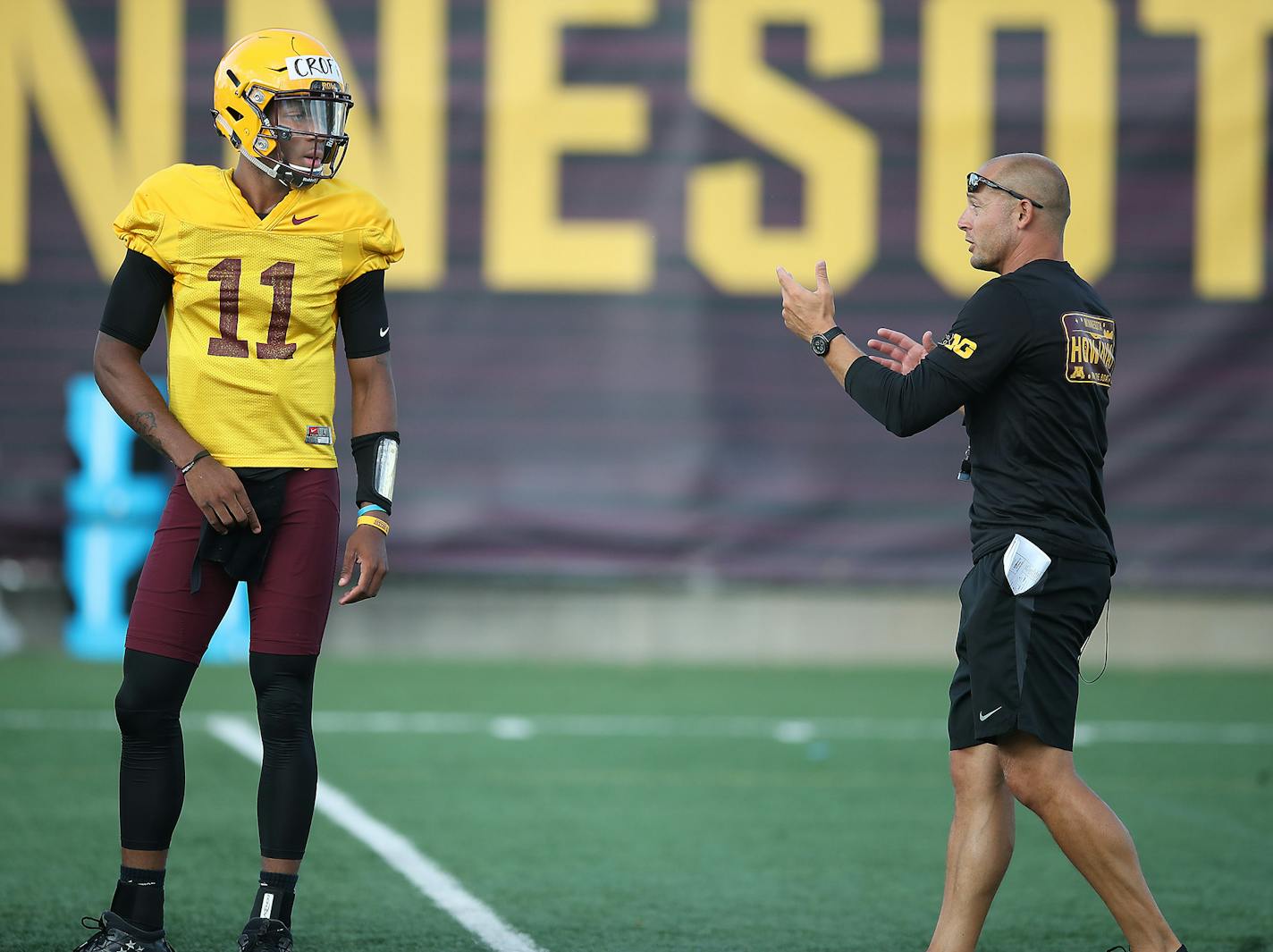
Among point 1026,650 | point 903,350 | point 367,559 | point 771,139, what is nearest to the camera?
point 1026,650

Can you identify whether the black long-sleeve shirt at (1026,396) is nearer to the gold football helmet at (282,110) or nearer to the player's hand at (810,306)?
the player's hand at (810,306)

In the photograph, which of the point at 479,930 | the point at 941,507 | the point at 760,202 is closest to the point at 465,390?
the point at 760,202

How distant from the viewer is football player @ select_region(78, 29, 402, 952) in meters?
3.93

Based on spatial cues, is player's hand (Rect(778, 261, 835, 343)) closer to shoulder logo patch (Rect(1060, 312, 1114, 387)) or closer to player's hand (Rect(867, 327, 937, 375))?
player's hand (Rect(867, 327, 937, 375))

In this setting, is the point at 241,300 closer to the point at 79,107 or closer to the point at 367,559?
the point at 367,559

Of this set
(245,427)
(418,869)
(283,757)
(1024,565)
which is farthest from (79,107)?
(1024,565)

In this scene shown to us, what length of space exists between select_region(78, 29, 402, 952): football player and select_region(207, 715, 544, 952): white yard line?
70 centimetres

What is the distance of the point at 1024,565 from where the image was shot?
373 centimetres

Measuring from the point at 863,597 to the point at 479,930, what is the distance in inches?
250

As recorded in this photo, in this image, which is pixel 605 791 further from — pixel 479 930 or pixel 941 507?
pixel 941 507

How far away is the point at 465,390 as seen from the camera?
34.0 ft

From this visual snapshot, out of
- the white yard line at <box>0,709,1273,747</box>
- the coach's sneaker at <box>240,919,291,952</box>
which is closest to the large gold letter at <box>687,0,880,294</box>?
the white yard line at <box>0,709,1273,747</box>

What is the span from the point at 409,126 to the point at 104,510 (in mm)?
2852

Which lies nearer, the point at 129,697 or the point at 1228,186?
the point at 129,697
